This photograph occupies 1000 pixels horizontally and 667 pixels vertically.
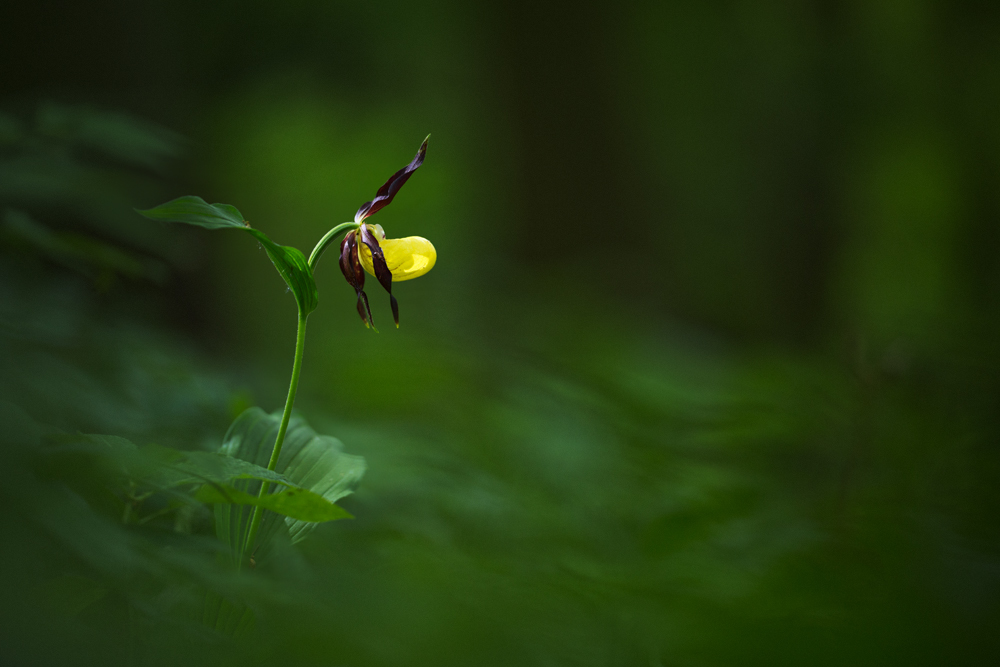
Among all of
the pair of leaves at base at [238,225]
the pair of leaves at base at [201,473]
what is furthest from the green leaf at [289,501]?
the pair of leaves at base at [238,225]

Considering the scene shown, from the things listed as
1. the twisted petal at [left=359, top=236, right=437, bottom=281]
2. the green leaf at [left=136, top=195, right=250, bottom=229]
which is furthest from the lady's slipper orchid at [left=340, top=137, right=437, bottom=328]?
the green leaf at [left=136, top=195, right=250, bottom=229]

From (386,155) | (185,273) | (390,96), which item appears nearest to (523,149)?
(185,273)

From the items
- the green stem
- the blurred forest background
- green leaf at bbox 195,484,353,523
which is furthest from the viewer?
the green stem

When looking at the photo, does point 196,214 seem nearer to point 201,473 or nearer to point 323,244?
A: point 323,244

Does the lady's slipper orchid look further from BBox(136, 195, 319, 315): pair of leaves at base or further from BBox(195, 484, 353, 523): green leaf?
BBox(195, 484, 353, 523): green leaf

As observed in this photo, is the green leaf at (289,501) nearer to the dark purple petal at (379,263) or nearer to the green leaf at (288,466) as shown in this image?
the green leaf at (288,466)

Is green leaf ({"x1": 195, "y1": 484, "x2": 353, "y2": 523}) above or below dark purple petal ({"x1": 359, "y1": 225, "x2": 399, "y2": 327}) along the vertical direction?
below
